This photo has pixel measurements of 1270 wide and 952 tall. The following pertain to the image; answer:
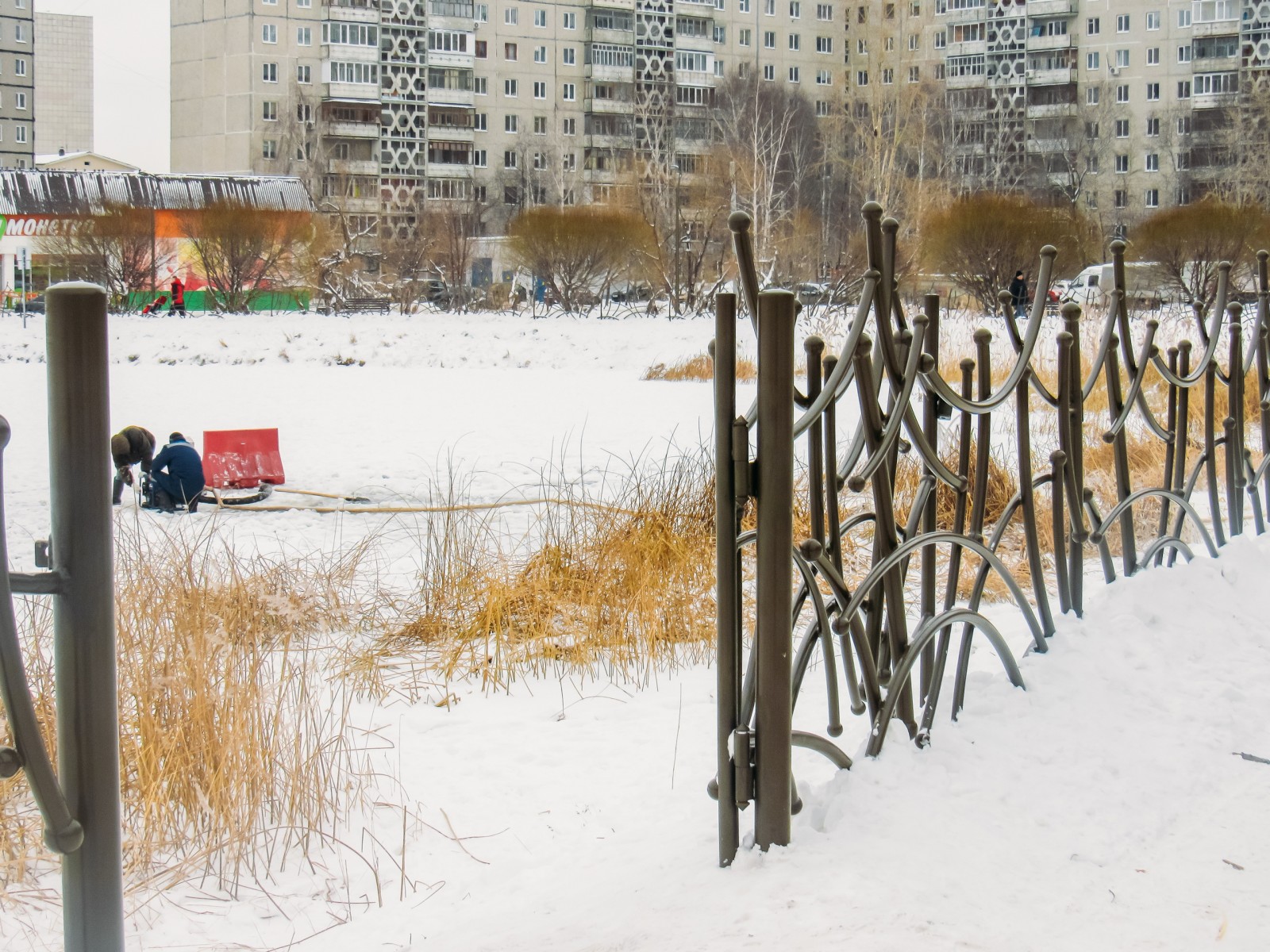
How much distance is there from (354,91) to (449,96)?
510 centimetres

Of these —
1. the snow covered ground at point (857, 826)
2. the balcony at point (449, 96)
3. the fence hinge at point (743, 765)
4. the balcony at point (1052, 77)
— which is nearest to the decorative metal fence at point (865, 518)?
the fence hinge at point (743, 765)

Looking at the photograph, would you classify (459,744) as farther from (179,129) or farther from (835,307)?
(179,129)

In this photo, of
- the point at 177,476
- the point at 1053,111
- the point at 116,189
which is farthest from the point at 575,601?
the point at 1053,111

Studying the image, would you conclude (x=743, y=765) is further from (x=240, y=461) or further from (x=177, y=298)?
(x=177, y=298)

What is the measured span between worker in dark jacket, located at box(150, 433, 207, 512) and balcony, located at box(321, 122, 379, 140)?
194 ft

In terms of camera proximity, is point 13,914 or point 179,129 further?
point 179,129

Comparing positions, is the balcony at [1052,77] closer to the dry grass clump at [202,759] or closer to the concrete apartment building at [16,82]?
the concrete apartment building at [16,82]

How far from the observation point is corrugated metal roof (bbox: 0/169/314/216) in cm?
4294

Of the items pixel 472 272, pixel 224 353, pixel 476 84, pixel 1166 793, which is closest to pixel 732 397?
pixel 1166 793

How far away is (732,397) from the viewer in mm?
2314

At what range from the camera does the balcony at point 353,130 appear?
64438 millimetres

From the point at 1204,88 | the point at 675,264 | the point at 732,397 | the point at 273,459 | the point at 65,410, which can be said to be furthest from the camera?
the point at 1204,88

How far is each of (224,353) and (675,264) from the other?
10.3m

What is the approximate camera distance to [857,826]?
8.06 ft
